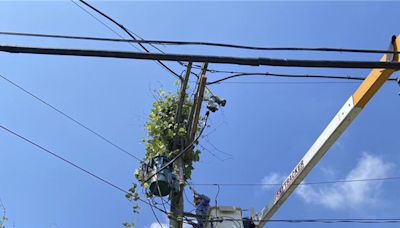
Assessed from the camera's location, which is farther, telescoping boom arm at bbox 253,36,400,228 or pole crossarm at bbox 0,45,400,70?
telescoping boom arm at bbox 253,36,400,228

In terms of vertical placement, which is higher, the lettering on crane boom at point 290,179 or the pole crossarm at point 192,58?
the lettering on crane boom at point 290,179

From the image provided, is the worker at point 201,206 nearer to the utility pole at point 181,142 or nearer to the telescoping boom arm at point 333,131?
the utility pole at point 181,142

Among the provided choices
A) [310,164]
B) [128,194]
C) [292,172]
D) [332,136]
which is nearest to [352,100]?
[332,136]

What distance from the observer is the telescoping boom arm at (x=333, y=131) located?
22.2ft

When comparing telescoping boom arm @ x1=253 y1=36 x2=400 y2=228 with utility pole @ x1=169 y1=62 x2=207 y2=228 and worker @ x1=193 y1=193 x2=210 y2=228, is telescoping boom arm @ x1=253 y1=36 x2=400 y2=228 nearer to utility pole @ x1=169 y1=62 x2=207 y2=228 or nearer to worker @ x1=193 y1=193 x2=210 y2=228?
worker @ x1=193 y1=193 x2=210 y2=228

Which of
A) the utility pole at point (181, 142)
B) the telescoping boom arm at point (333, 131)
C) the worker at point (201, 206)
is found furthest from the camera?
the worker at point (201, 206)

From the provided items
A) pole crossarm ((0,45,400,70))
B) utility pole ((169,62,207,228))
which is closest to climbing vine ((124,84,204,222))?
utility pole ((169,62,207,228))

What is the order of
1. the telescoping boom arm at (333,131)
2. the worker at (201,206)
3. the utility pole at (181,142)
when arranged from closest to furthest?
the telescoping boom arm at (333,131) < the utility pole at (181,142) < the worker at (201,206)

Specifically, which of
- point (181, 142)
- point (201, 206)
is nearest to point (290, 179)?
point (201, 206)

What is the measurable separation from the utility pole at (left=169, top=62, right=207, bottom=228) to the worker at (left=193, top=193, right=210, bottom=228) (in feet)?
2.76

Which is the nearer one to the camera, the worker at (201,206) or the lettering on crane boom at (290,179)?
the worker at (201,206)

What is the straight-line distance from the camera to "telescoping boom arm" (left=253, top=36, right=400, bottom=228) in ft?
22.2

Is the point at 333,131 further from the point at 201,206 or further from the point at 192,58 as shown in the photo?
the point at 192,58

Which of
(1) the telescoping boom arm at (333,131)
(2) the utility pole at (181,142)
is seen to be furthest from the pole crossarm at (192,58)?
(2) the utility pole at (181,142)
